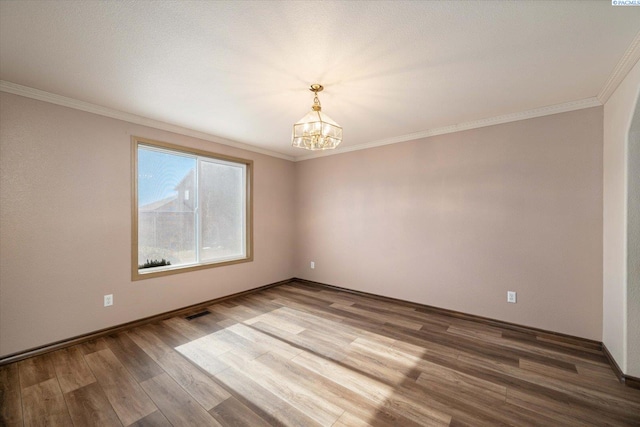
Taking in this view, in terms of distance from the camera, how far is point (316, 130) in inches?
88.6

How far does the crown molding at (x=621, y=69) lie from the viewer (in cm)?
180

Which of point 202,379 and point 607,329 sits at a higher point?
point 607,329

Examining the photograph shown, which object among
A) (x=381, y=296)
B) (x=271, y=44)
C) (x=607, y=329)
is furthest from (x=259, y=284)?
(x=607, y=329)

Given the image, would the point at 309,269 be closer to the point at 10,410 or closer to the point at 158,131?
the point at 158,131

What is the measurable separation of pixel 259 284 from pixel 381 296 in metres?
2.15

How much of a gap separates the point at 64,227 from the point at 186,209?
1.30 meters

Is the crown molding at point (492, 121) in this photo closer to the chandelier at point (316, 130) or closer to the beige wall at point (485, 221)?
the beige wall at point (485, 221)

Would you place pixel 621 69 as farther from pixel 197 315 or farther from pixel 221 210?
pixel 197 315

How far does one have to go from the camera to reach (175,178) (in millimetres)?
3590

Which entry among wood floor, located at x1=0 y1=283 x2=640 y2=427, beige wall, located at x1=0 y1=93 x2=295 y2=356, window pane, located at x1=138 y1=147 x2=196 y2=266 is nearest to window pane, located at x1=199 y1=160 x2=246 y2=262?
window pane, located at x1=138 y1=147 x2=196 y2=266

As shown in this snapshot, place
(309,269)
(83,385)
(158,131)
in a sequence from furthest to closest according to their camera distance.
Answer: (309,269) < (158,131) < (83,385)

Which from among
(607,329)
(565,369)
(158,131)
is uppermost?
(158,131)

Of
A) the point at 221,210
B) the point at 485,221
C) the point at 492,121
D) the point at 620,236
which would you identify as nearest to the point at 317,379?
the point at 485,221

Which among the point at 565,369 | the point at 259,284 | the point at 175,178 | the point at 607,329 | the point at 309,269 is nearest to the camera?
the point at 565,369
